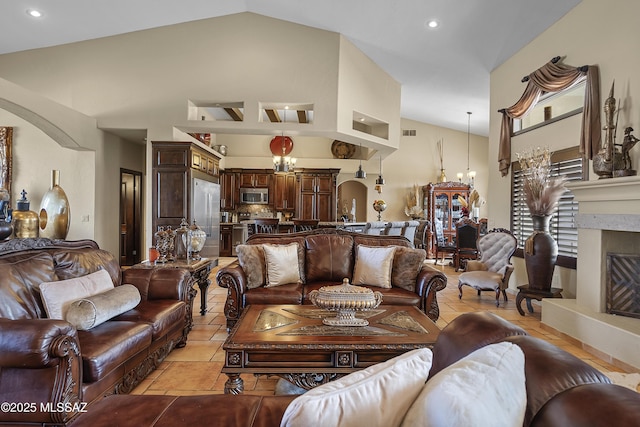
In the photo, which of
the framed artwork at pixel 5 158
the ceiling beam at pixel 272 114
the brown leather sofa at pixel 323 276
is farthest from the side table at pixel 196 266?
the ceiling beam at pixel 272 114

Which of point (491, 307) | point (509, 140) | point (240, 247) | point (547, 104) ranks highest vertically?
point (547, 104)

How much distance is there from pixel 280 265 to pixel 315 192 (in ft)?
19.9

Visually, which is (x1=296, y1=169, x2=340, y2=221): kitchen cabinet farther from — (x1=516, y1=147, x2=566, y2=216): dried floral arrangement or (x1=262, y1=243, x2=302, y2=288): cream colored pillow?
(x1=262, y1=243, x2=302, y2=288): cream colored pillow

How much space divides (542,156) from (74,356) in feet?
15.5

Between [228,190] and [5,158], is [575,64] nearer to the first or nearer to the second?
[228,190]

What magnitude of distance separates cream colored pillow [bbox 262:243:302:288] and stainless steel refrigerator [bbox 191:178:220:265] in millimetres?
2766

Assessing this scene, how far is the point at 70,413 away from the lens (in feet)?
5.57

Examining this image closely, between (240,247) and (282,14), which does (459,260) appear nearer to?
(240,247)

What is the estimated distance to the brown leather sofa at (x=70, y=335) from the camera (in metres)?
1.65

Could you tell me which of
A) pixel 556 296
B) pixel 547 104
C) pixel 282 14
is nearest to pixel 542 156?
pixel 547 104

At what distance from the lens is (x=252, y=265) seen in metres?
3.53

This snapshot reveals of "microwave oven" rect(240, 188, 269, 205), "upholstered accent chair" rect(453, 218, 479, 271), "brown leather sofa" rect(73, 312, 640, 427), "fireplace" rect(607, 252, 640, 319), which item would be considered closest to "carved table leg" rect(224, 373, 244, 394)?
"brown leather sofa" rect(73, 312, 640, 427)

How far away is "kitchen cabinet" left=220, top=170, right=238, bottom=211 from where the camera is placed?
946 centimetres

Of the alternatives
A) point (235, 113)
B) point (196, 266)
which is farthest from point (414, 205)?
point (196, 266)
